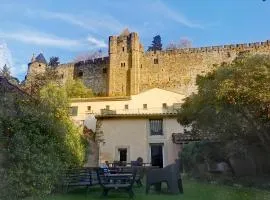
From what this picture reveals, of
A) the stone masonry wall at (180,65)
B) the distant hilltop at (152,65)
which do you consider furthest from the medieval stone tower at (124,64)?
the stone masonry wall at (180,65)

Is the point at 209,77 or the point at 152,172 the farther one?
the point at 209,77

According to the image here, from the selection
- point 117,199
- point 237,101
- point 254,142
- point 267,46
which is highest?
point 267,46

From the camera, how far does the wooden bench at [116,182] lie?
1009 cm

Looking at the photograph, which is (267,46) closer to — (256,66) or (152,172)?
(256,66)

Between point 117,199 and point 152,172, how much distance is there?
5.15ft

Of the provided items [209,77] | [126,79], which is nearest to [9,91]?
[209,77]

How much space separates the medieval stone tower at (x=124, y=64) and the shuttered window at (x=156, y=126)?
76.2 feet

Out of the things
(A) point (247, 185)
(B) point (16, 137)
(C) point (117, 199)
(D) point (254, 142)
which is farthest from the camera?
(D) point (254, 142)

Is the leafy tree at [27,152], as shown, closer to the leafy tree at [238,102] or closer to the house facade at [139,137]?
the leafy tree at [238,102]

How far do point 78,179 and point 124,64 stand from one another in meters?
44.6

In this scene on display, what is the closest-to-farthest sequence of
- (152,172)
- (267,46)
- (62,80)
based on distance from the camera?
(152,172) < (267,46) < (62,80)

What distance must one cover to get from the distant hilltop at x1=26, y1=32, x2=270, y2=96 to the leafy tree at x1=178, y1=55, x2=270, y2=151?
35384mm

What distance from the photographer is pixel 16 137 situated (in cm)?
712

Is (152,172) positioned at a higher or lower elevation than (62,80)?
lower
